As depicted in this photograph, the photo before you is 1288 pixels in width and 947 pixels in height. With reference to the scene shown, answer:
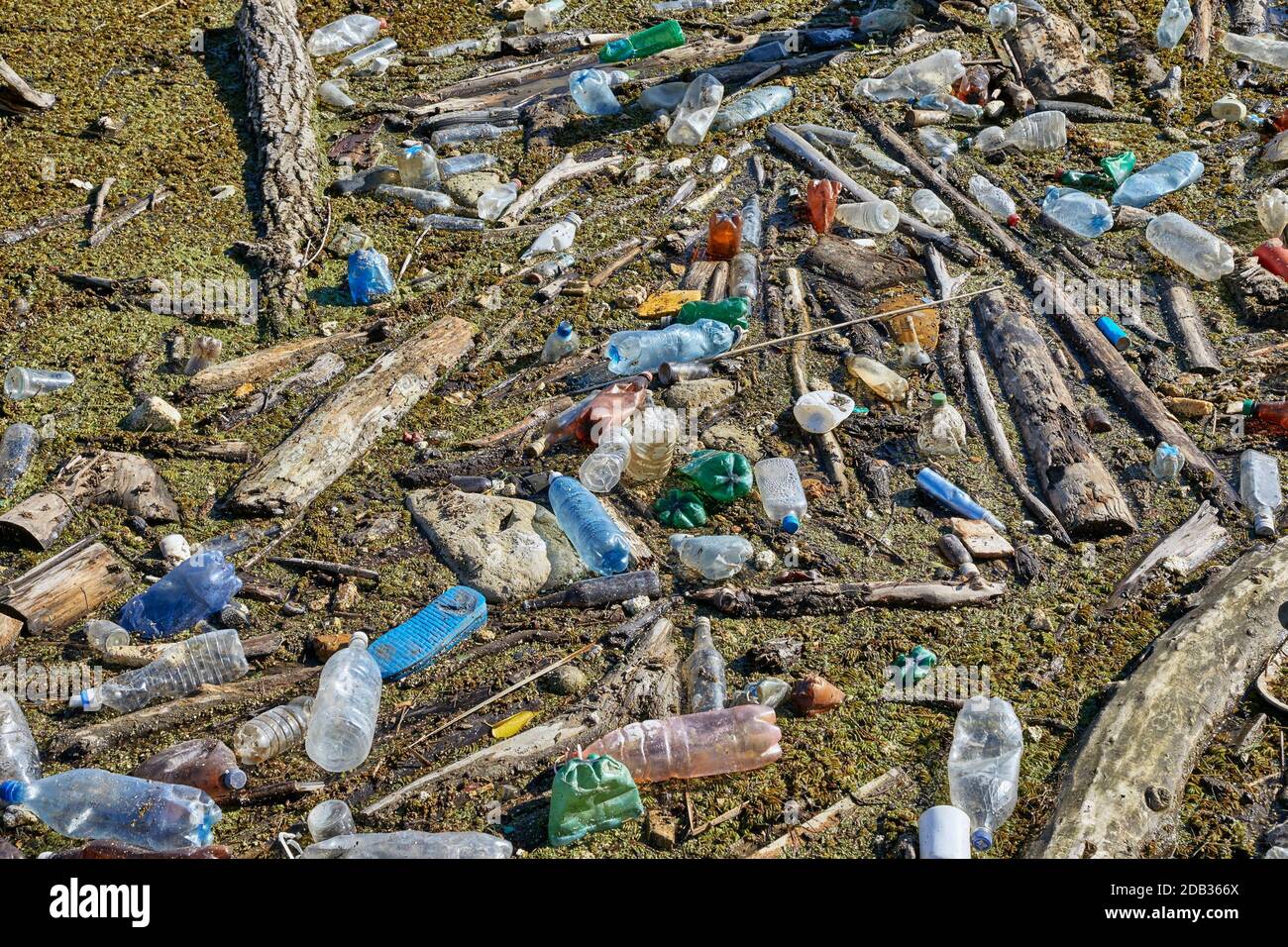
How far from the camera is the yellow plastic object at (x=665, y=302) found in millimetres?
5758

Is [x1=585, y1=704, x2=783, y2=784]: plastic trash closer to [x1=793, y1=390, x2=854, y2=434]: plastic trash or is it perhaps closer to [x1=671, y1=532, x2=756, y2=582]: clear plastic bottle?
[x1=671, y1=532, x2=756, y2=582]: clear plastic bottle

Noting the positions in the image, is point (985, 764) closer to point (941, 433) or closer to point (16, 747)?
point (941, 433)

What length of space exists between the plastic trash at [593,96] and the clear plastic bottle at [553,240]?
143 cm

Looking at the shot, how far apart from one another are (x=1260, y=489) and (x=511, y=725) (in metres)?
3.23

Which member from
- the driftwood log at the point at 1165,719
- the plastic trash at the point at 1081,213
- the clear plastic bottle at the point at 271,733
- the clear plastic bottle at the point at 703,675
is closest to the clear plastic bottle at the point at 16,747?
the clear plastic bottle at the point at 271,733

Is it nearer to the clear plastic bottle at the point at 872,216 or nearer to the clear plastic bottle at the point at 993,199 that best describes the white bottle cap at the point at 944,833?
the clear plastic bottle at the point at 872,216

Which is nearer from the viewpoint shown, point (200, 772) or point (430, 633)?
point (200, 772)

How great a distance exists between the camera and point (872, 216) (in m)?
6.34

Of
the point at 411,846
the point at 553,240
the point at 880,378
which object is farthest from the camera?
the point at 553,240

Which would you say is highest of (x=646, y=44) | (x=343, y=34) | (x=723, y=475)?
(x=343, y=34)

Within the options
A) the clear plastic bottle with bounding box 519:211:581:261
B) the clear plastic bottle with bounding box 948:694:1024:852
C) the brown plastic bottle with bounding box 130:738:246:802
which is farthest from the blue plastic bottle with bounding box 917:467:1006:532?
the brown plastic bottle with bounding box 130:738:246:802

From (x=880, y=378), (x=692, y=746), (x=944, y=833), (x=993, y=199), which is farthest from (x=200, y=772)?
(x=993, y=199)

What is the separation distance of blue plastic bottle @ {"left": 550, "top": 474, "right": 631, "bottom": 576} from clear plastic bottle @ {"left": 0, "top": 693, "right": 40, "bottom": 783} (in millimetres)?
1942

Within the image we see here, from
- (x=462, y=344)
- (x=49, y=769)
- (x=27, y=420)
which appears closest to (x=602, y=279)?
(x=462, y=344)
